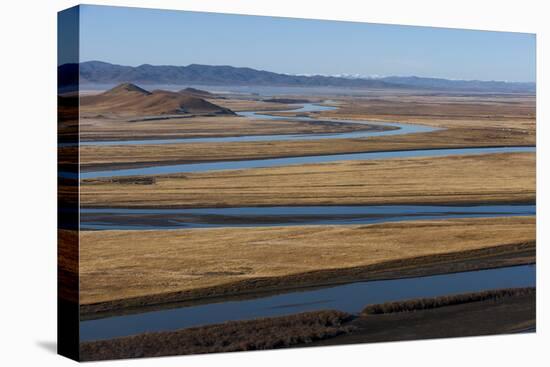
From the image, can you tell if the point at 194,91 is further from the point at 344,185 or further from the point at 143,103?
the point at 344,185

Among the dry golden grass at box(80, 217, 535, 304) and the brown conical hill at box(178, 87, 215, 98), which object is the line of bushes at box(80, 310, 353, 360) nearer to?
the dry golden grass at box(80, 217, 535, 304)

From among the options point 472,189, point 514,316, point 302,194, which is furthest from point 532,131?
point 302,194

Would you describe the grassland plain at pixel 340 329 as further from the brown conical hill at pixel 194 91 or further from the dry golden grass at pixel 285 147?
the brown conical hill at pixel 194 91

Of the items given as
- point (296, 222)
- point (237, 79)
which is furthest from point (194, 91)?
point (296, 222)

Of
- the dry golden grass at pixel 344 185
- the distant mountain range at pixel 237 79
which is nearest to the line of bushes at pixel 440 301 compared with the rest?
the dry golden grass at pixel 344 185

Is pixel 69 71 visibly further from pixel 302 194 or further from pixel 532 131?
pixel 532 131
